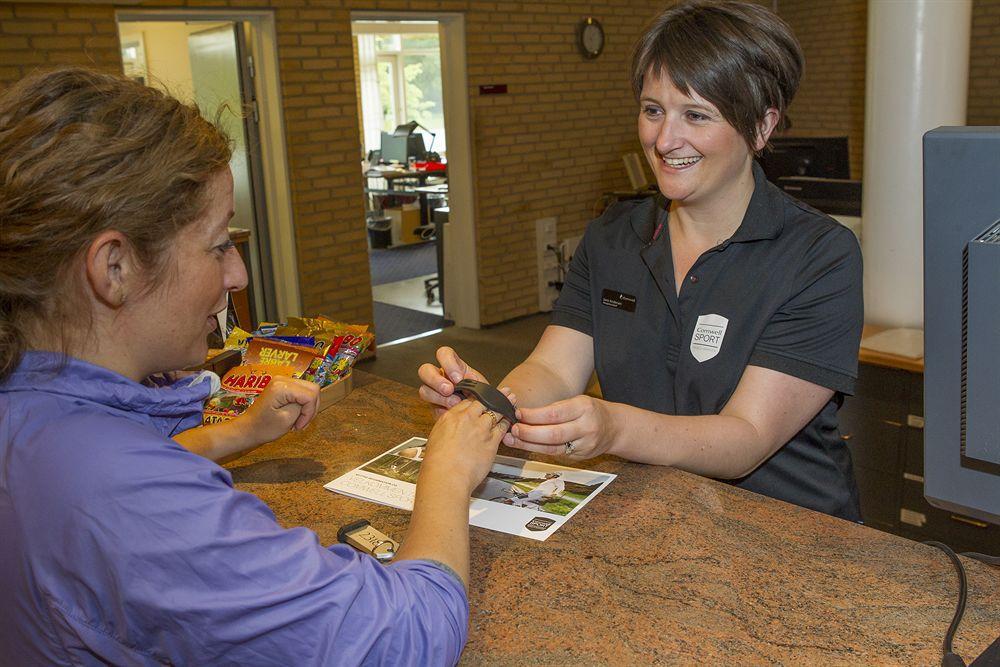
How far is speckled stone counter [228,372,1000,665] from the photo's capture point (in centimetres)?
111

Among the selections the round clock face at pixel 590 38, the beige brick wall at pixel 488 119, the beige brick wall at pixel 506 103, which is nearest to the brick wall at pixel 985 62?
the beige brick wall at pixel 506 103

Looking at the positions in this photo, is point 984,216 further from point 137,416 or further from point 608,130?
point 608,130

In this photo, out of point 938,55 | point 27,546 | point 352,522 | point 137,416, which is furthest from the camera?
point 938,55

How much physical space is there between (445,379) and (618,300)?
49 centimetres

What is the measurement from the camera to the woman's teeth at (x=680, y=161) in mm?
1798

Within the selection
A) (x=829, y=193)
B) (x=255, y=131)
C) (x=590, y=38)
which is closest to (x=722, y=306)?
(x=829, y=193)

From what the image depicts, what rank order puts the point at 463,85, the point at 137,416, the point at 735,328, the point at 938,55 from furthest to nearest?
1. the point at 463,85
2. the point at 938,55
3. the point at 735,328
4. the point at 137,416

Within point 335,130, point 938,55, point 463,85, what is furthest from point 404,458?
point 463,85

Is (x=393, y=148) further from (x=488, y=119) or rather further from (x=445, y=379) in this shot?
(x=445, y=379)

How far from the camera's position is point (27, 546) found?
2.79 ft

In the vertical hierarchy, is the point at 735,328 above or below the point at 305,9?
below

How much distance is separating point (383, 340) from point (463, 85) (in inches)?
83.1

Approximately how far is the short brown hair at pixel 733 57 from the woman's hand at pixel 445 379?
701 millimetres

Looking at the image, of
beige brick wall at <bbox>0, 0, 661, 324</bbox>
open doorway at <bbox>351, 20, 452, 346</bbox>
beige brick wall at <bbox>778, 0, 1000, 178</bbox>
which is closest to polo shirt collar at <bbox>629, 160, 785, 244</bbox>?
beige brick wall at <bbox>0, 0, 661, 324</bbox>
